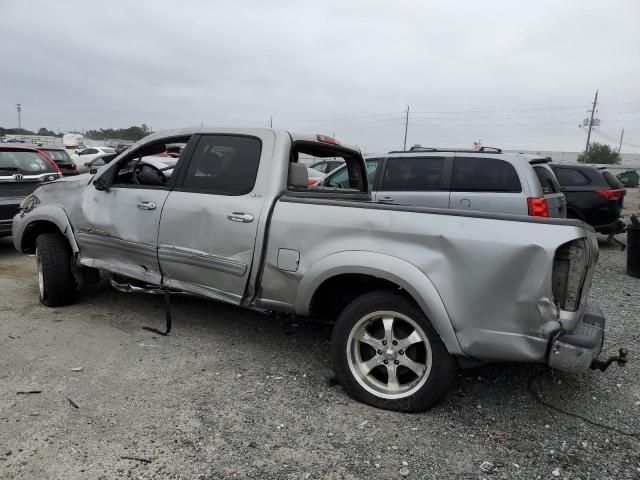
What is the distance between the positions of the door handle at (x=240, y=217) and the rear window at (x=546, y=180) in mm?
4521

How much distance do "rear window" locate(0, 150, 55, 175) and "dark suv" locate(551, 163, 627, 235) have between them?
8.97m

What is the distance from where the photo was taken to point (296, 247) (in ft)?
10.7

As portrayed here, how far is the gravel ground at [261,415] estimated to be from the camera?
2.48 meters

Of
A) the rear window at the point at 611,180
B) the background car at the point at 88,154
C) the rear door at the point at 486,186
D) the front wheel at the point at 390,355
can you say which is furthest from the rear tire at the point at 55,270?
the background car at the point at 88,154

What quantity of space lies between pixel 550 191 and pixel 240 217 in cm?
503

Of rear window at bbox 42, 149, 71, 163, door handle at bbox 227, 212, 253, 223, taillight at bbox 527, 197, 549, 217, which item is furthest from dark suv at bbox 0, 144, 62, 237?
taillight at bbox 527, 197, 549, 217

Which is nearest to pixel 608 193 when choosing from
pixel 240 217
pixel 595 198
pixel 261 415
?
pixel 595 198

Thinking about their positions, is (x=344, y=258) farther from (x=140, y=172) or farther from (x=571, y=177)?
(x=571, y=177)

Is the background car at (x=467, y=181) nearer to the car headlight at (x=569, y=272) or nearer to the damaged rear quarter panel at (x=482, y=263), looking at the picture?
the damaged rear quarter panel at (x=482, y=263)

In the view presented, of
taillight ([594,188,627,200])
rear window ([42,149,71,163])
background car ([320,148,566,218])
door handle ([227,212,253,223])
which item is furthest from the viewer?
rear window ([42,149,71,163])

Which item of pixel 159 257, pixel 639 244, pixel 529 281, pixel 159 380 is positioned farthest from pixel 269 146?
pixel 639 244

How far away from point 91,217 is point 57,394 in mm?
1841

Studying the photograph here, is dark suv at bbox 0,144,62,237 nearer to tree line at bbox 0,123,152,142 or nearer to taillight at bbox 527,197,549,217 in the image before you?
taillight at bbox 527,197,549,217

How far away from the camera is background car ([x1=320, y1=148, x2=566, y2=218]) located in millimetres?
6191
